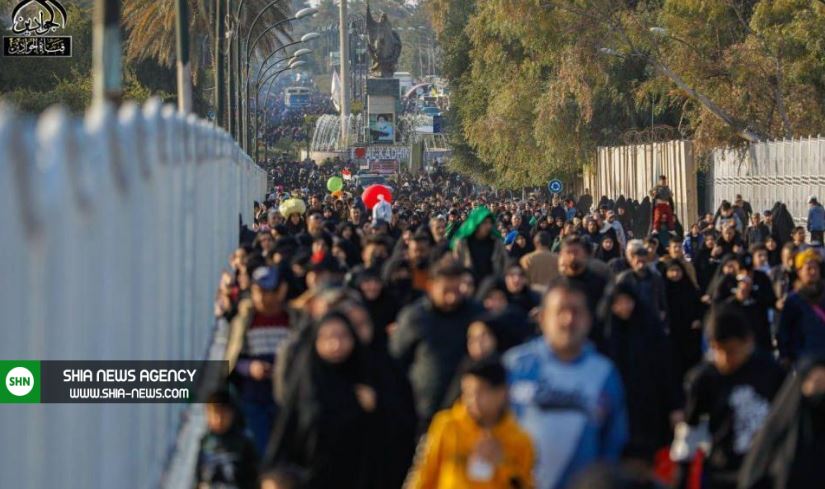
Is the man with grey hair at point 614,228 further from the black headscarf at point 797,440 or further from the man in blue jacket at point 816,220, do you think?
the black headscarf at point 797,440

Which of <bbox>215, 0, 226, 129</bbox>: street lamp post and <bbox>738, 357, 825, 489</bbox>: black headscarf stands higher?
<bbox>215, 0, 226, 129</bbox>: street lamp post

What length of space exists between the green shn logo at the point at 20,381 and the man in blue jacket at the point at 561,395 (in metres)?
1.76

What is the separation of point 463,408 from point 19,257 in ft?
5.35

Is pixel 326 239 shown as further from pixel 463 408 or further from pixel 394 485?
pixel 463 408

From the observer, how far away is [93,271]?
27.6 feet

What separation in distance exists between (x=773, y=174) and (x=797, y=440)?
36880 mm

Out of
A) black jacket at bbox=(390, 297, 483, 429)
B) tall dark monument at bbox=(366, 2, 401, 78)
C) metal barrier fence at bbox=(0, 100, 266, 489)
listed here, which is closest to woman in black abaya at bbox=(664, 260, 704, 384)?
metal barrier fence at bbox=(0, 100, 266, 489)

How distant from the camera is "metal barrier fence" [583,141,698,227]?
2018 inches

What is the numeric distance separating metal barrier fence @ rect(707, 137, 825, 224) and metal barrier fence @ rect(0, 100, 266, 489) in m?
26.7

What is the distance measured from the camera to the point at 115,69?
13070 millimetres

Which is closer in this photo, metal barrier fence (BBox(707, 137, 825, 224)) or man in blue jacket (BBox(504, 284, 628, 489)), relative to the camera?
man in blue jacket (BBox(504, 284, 628, 489))

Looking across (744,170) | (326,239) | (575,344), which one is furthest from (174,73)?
(575,344)

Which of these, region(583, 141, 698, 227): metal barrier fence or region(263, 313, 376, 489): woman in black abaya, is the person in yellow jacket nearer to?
region(263, 313, 376, 489): woman in black abaya

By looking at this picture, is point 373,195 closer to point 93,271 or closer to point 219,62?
point 219,62
